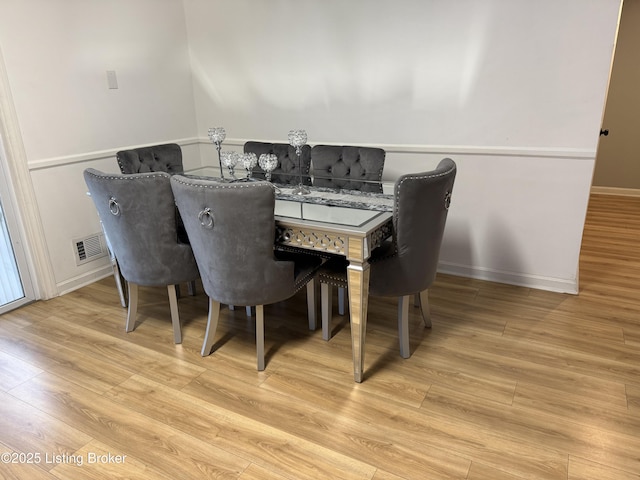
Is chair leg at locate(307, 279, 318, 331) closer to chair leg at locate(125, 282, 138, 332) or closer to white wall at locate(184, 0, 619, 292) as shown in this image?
chair leg at locate(125, 282, 138, 332)

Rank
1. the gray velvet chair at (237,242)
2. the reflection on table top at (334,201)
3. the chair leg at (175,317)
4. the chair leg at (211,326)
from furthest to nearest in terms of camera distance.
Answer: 1. the chair leg at (175,317)
2. the chair leg at (211,326)
3. the reflection on table top at (334,201)
4. the gray velvet chair at (237,242)

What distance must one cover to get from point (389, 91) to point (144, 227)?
77.2 inches

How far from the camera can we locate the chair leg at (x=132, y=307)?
2512 millimetres

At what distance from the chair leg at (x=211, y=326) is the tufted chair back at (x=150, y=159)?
1302mm

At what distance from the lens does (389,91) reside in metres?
3.17

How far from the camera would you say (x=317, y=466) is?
164 cm

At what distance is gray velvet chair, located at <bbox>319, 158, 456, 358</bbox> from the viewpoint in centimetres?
192

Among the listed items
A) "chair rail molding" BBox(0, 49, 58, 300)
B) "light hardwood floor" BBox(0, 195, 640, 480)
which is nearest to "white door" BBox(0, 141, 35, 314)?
"chair rail molding" BBox(0, 49, 58, 300)

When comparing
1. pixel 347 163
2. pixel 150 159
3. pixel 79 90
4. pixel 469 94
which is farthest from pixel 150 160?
pixel 469 94

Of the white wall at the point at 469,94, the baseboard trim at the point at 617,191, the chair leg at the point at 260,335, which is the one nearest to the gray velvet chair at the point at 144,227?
the chair leg at the point at 260,335

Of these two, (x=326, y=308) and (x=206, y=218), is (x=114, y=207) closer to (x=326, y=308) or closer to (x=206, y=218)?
(x=206, y=218)

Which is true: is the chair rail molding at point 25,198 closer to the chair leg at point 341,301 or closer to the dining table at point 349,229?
the dining table at point 349,229

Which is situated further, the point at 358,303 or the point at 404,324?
the point at 404,324

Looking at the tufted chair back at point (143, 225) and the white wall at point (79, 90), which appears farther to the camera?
the white wall at point (79, 90)
